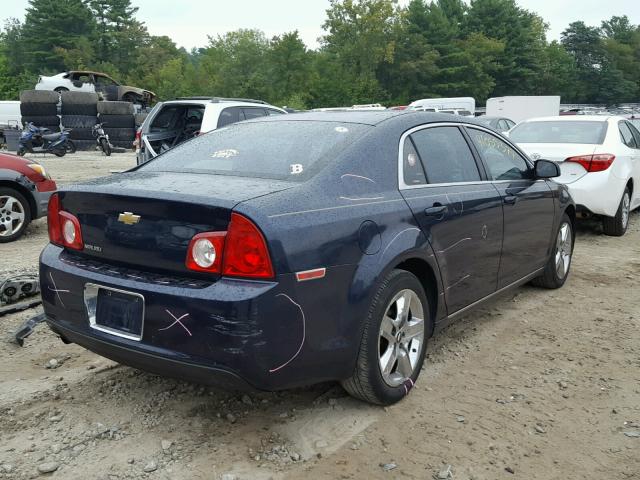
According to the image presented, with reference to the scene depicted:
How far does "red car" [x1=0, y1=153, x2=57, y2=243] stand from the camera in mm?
7223

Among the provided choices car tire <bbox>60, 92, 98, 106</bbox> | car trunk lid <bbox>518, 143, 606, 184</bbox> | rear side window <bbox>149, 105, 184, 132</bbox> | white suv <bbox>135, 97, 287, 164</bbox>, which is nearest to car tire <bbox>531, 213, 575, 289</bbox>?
car trunk lid <bbox>518, 143, 606, 184</bbox>

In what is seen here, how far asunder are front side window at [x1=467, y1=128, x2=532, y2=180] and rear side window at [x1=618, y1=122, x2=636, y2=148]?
4.05 m

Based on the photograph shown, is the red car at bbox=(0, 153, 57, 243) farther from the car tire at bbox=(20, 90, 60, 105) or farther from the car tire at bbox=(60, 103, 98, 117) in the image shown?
the car tire at bbox=(60, 103, 98, 117)

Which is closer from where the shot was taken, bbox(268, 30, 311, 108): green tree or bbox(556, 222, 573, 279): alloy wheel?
bbox(556, 222, 573, 279): alloy wheel

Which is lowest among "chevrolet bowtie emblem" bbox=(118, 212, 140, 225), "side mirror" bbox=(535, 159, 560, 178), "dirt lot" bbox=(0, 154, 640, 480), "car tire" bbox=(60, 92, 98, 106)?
"dirt lot" bbox=(0, 154, 640, 480)

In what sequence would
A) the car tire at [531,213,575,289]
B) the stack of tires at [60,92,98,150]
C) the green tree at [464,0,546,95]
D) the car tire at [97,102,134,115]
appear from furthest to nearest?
1. the green tree at [464,0,546,95]
2. the car tire at [97,102,134,115]
3. the stack of tires at [60,92,98,150]
4. the car tire at [531,213,575,289]

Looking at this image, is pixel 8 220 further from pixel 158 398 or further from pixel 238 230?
pixel 238 230

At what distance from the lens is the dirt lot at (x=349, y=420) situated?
273 centimetres

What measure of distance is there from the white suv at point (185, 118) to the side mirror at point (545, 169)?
17.6ft

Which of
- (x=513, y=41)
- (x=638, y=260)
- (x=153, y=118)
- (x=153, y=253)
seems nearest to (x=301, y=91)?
(x=513, y=41)

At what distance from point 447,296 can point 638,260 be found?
13.5ft

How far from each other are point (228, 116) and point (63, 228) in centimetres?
645

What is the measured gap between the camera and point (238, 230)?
2.54 meters

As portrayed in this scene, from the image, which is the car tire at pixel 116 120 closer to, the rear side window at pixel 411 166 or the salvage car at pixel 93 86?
the salvage car at pixel 93 86
